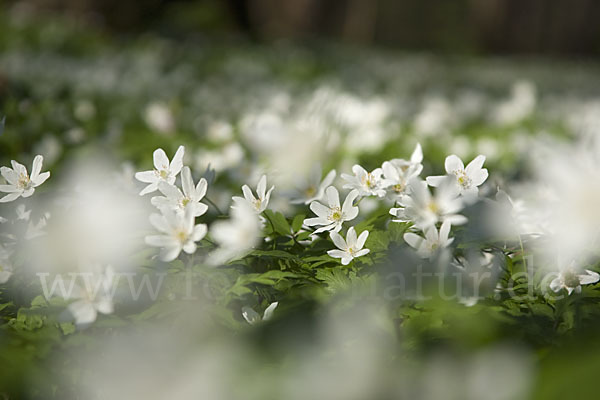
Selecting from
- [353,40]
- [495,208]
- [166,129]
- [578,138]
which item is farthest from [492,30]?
[495,208]

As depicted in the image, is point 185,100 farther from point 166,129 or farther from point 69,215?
point 69,215

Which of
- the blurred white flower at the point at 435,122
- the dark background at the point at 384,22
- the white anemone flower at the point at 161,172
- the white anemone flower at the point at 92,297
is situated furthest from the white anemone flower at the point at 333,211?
the dark background at the point at 384,22

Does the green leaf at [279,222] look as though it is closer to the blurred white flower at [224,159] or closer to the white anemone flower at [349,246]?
the white anemone flower at [349,246]

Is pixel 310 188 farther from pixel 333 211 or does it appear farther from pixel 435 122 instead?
pixel 435 122

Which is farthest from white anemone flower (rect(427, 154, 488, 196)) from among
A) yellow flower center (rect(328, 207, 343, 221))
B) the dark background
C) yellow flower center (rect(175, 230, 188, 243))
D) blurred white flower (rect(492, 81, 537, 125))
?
the dark background

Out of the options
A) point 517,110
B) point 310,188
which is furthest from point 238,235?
point 517,110

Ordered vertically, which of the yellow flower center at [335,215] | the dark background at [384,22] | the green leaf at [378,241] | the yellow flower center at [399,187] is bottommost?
the dark background at [384,22]

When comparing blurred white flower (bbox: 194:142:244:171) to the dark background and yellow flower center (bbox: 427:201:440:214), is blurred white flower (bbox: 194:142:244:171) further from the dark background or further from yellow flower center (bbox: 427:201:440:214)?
the dark background
